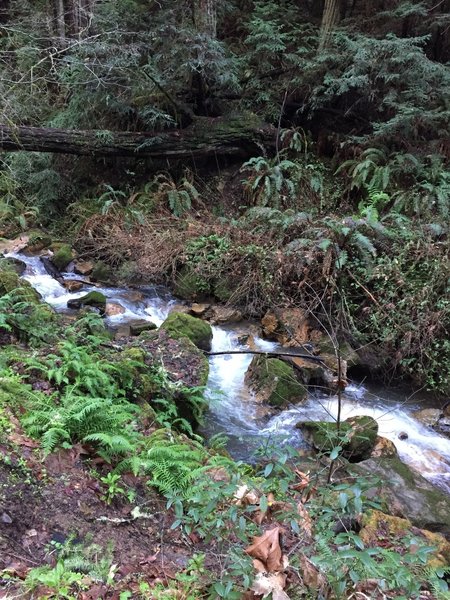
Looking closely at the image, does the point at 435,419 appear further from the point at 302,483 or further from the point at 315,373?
the point at 302,483

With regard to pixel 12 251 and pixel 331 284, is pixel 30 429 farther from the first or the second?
pixel 12 251

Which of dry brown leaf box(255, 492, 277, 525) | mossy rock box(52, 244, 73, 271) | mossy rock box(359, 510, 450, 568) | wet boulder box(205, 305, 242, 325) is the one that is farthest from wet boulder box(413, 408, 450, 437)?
mossy rock box(52, 244, 73, 271)

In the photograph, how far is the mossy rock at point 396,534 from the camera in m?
3.85

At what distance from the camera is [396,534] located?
13.6ft

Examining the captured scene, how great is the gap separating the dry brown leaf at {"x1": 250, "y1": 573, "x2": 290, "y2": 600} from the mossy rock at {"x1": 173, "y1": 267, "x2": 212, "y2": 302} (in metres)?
7.32

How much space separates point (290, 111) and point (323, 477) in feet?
35.1

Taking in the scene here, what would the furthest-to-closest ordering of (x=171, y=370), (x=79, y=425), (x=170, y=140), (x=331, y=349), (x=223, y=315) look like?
(x=170, y=140) → (x=223, y=315) → (x=331, y=349) → (x=171, y=370) → (x=79, y=425)

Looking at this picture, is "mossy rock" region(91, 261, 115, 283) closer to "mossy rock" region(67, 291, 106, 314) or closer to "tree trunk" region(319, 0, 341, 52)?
"mossy rock" region(67, 291, 106, 314)

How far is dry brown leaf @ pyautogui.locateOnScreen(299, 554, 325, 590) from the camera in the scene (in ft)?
8.88

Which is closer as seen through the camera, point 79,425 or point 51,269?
point 79,425

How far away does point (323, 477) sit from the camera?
15.6 feet

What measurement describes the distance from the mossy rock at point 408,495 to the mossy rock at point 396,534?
0.15m

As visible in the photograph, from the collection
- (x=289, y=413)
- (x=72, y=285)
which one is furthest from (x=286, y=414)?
(x=72, y=285)

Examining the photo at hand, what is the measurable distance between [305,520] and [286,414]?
347cm
